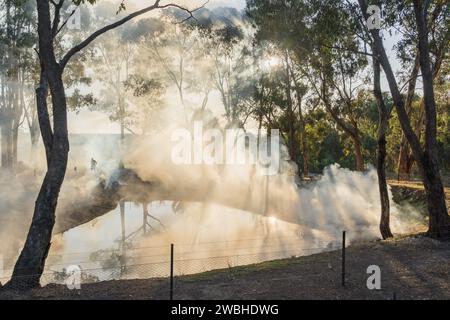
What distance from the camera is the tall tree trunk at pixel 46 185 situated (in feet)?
29.9

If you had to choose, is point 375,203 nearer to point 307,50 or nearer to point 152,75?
point 307,50

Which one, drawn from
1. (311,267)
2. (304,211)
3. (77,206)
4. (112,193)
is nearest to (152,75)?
(112,193)

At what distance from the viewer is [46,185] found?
9.52m

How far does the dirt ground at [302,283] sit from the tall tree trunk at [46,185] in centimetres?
61

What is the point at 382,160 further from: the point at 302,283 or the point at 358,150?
the point at 358,150

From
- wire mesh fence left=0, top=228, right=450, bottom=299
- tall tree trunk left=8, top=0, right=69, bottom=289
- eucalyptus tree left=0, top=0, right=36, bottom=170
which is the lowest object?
wire mesh fence left=0, top=228, right=450, bottom=299

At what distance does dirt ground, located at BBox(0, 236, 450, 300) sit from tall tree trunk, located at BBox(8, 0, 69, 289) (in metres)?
0.61

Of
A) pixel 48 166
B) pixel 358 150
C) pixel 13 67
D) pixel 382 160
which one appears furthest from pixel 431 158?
pixel 13 67

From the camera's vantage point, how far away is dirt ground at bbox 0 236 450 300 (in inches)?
332

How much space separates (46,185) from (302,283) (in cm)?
552

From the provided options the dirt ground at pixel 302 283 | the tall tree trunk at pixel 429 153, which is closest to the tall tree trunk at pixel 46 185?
the dirt ground at pixel 302 283

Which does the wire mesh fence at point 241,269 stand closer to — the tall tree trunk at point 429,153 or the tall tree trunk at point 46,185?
the tall tree trunk at point 46,185

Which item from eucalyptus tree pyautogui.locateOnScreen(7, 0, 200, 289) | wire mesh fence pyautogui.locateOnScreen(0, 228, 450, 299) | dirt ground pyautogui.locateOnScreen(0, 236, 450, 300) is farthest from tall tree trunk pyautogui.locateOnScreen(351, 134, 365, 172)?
eucalyptus tree pyautogui.locateOnScreen(7, 0, 200, 289)

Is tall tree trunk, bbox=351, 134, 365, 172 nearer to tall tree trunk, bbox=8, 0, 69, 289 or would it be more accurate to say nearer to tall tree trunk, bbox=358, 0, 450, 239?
tall tree trunk, bbox=358, 0, 450, 239
